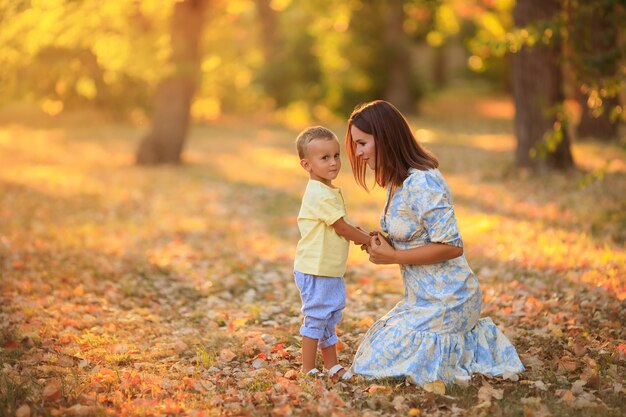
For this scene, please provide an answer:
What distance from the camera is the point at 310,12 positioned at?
26.3 metres

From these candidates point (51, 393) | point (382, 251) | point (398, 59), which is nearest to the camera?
point (51, 393)

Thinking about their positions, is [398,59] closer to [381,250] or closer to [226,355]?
[226,355]

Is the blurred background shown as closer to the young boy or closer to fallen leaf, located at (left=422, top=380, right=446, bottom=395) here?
the young boy

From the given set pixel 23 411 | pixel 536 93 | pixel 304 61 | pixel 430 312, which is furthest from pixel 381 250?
pixel 304 61

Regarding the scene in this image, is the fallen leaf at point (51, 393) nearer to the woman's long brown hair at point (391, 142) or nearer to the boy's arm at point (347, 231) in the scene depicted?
the boy's arm at point (347, 231)

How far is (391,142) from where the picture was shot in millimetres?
4395

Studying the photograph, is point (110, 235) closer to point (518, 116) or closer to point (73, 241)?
point (73, 241)

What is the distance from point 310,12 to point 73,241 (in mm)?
19090

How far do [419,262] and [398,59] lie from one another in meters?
22.3

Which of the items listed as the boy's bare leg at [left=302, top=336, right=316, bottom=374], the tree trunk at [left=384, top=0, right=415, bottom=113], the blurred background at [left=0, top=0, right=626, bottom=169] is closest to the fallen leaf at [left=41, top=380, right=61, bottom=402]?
the boy's bare leg at [left=302, top=336, right=316, bottom=374]

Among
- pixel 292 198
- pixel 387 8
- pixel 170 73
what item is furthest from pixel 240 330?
pixel 387 8

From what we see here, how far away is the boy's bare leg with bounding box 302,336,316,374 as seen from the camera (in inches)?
179

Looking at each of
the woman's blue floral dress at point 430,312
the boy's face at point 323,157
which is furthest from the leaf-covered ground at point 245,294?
the boy's face at point 323,157

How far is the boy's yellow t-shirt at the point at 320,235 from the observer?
434 cm
